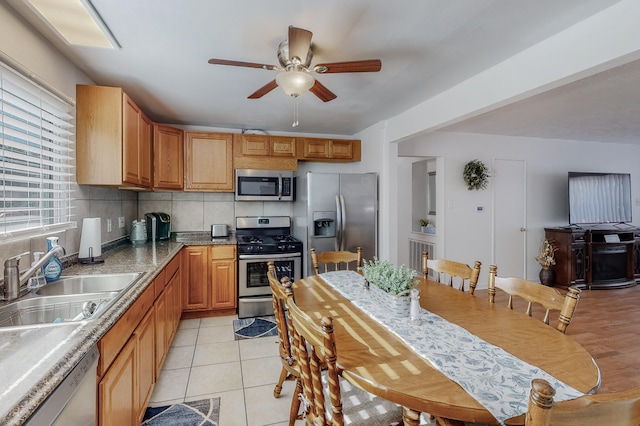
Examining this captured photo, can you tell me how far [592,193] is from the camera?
17.0 ft

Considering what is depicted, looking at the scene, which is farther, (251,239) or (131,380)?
(251,239)

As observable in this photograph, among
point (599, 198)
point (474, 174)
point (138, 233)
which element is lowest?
point (138, 233)

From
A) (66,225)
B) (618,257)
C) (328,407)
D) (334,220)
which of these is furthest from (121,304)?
(618,257)

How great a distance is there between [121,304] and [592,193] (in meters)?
6.59

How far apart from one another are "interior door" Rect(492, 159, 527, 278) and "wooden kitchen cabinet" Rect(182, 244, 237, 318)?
12.8ft

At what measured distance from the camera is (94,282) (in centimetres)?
200

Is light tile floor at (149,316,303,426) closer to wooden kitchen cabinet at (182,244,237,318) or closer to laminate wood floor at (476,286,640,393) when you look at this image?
wooden kitchen cabinet at (182,244,237,318)

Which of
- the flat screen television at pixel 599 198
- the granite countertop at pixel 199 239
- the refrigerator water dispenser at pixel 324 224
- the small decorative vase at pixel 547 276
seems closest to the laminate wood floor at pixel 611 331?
the small decorative vase at pixel 547 276

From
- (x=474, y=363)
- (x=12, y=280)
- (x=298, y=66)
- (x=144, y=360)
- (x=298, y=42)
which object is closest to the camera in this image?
(x=474, y=363)

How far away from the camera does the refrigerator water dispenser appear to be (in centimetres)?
375

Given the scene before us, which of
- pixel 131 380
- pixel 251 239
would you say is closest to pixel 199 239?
pixel 251 239

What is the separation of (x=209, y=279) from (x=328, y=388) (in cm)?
268

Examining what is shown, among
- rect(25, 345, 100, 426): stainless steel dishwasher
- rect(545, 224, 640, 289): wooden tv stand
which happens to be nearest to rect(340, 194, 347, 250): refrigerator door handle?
rect(25, 345, 100, 426): stainless steel dishwasher

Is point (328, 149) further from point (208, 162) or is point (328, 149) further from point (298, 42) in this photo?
point (298, 42)
